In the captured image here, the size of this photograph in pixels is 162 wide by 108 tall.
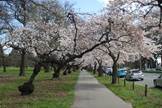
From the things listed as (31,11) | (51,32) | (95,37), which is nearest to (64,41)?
(51,32)

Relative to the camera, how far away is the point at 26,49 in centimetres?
5181


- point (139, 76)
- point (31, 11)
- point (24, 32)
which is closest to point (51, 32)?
point (24, 32)

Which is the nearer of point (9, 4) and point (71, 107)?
point (9, 4)

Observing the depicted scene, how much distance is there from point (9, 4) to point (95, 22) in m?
23.9

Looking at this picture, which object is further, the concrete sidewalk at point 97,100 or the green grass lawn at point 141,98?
the green grass lawn at point 141,98

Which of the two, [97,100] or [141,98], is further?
[141,98]

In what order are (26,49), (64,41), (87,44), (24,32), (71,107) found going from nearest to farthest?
(71,107), (87,44), (64,41), (24,32), (26,49)

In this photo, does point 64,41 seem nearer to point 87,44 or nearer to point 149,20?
point 87,44

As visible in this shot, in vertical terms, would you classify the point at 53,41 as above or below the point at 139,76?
above

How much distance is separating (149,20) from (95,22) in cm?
804

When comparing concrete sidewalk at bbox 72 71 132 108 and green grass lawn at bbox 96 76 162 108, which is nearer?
concrete sidewalk at bbox 72 71 132 108

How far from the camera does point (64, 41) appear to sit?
43.2 metres

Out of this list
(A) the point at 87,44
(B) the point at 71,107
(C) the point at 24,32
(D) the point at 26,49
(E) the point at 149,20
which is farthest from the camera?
(D) the point at 26,49

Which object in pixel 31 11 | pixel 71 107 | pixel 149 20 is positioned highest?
pixel 149 20
